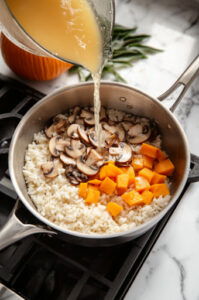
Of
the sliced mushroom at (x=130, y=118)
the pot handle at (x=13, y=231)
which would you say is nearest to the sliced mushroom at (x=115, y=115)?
the sliced mushroom at (x=130, y=118)

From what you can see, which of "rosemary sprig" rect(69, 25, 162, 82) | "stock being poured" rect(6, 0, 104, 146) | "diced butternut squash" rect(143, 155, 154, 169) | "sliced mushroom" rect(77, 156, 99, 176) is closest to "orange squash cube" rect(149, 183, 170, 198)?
"diced butternut squash" rect(143, 155, 154, 169)

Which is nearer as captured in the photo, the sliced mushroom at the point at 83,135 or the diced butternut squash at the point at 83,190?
the diced butternut squash at the point at 83,190

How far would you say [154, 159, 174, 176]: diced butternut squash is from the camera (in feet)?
4.75

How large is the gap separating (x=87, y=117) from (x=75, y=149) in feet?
0.49

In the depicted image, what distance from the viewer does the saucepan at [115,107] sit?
1.23 meters

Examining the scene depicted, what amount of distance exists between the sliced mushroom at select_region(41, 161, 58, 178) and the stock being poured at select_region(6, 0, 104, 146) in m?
0.35

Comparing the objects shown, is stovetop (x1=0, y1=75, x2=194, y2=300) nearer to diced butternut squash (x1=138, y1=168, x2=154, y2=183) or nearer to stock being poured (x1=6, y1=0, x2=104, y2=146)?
diced butternut squash (x1=138, y1=168, x2=154, y2=183)

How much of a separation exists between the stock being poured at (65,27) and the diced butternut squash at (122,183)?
346 mm

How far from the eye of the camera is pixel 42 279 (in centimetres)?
129

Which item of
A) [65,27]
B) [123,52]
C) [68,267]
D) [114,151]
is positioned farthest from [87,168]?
[123,52]

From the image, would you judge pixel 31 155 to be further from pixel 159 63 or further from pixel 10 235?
pixel 159 63

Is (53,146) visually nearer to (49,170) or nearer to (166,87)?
(49,170)

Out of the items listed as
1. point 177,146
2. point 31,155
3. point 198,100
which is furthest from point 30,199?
point 198,100

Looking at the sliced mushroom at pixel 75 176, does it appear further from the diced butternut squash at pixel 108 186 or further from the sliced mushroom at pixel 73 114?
the sliced mushroom at pixel 73 114
